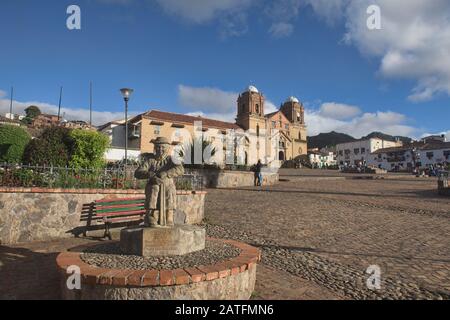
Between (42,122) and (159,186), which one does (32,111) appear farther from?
(159,186)

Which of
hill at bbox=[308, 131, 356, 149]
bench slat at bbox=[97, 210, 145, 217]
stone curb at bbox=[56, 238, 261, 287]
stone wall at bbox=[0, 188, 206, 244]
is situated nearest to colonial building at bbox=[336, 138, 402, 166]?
hill at bbox=[308, 131, 356, 149]

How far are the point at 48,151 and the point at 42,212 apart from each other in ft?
29.8

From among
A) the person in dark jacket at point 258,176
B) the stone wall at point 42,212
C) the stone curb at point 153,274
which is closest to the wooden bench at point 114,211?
the stone wall at point 42,212

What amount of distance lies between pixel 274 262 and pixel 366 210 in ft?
25.0

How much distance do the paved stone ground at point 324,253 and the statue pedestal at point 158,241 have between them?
1.15m

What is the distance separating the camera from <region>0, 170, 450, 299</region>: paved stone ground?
4441 mm

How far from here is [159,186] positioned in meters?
4.73

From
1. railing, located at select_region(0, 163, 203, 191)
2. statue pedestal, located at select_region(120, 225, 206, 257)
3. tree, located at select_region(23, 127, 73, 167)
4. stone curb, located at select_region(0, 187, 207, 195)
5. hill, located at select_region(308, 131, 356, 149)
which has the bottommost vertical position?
statue pedestal, located at select_region(120, 225, 206, 257)

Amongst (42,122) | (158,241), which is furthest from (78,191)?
(42,122)

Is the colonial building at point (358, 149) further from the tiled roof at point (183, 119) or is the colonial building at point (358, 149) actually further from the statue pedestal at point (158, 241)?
the statue pedestal at point (158, 241)

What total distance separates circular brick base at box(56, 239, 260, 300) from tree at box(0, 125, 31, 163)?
17.4 m

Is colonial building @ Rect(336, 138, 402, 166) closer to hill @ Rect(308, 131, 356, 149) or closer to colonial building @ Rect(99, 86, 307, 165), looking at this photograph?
colonial building @ Rect(99, 86, 307, 165)

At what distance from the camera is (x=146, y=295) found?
11.4 feet

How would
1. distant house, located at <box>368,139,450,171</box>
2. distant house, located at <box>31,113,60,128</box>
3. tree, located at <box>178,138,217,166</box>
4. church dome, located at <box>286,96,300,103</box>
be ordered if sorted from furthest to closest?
church dome, located at <box>286,96,300,103</box>
distant house, located at <box>368,139,450,171</box>
distant house, located at <box>31,113,60,128</box>
tree, located at <box>178,138,217,166</box>
